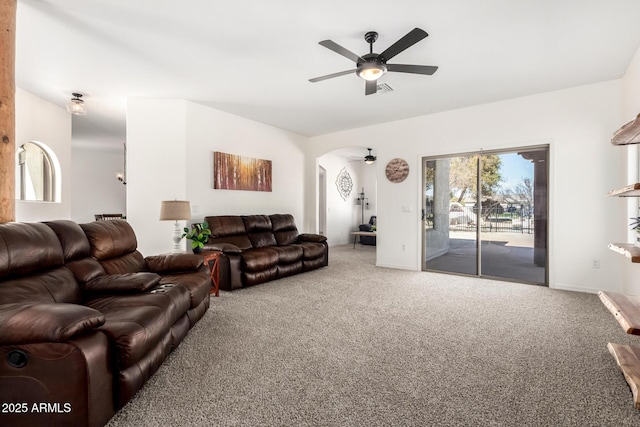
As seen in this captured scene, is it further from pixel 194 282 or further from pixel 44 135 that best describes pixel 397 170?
pixel 44 135

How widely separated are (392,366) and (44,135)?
592cm

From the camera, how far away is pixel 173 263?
9.92ft

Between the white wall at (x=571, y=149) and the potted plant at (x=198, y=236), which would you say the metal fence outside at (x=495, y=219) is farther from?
the potted plant at (x=198, y=236)

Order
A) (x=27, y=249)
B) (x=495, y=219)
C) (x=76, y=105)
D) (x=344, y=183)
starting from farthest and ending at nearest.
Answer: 1. (x=344, y=183)
2. (x=495, y=219)
3. (x=76, y=105)
4. (x=27, y=249)

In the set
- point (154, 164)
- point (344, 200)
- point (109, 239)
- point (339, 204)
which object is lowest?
point (109, 239)

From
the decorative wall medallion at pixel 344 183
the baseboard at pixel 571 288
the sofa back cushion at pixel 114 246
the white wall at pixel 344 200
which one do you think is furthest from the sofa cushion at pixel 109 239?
the decorative wall medallion at pixel 344 183

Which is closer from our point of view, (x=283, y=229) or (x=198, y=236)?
(x=198, y=236)

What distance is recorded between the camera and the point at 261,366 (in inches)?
84.6

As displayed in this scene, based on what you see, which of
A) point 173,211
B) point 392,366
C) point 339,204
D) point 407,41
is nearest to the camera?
point 392,366

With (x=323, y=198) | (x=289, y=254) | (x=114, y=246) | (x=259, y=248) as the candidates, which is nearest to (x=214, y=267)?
(x=259, y=248)

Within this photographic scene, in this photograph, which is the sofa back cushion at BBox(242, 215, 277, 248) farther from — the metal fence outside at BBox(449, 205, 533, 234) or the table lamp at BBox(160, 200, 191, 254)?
the metal fence outside at BBox(449, 205, 533, 234)

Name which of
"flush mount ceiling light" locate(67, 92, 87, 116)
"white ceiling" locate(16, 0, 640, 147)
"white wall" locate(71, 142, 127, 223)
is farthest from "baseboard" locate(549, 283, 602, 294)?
"white wall" locate(71, 142, 127, 223)

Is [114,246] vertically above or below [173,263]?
above

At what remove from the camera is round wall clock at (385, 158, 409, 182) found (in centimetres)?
560
